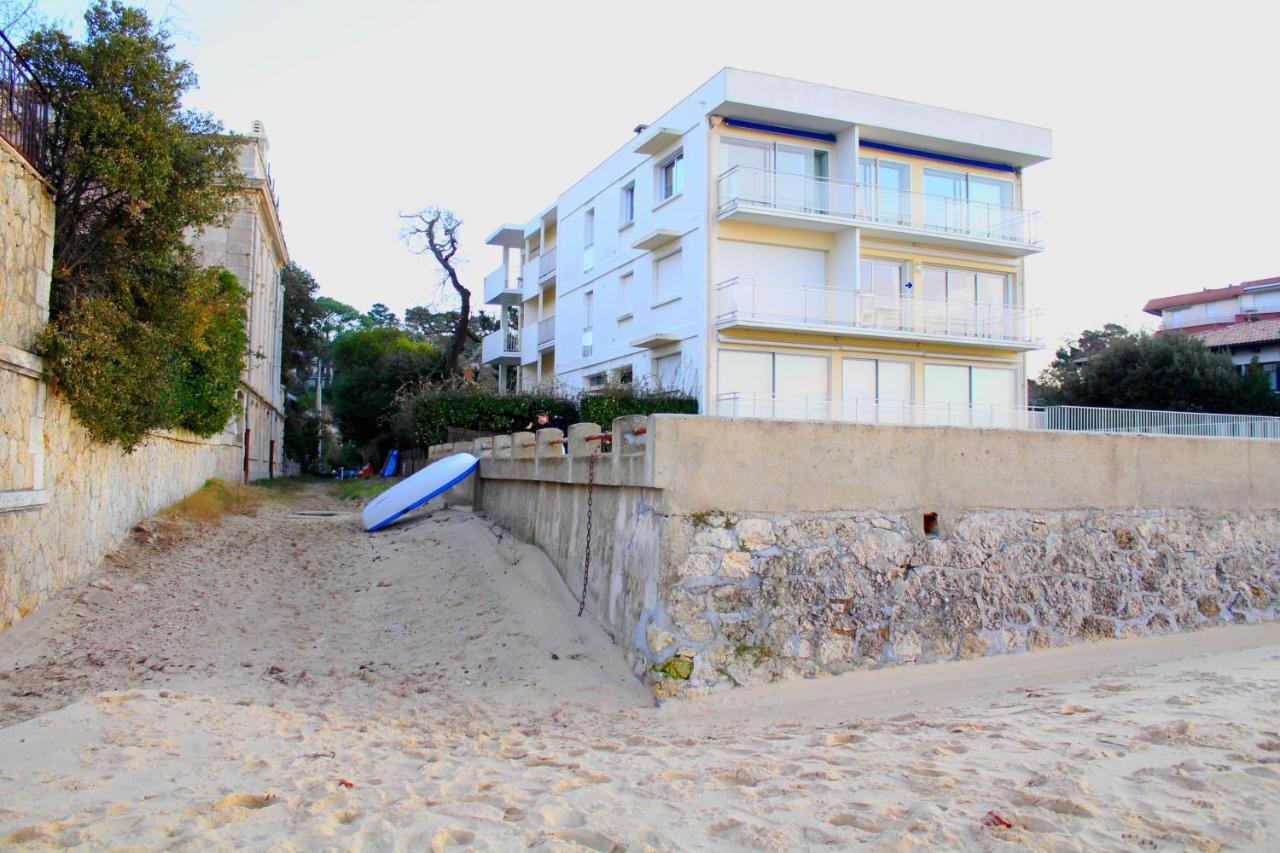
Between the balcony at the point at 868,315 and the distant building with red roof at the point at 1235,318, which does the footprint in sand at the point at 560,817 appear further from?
the distant building with red roof at the point at 1235,318

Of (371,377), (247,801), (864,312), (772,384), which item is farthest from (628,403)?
(371,377)

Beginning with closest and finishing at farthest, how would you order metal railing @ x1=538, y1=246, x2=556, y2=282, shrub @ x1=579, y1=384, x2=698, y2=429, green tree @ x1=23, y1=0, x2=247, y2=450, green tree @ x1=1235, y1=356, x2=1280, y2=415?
green tree @ x1=23, y1=0, x2=247, y2=450
shrub @ x1=579, y1=384, x2=698, y2=429
green tree @ x1=1235, y1=356, x2=1280, y2=415
metal railing @ x1=538, y1=246, x2=556, y2=282

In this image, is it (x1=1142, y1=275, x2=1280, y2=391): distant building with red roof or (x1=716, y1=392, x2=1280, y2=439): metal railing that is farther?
(x1=1142, y1=275, x2=1280, y2=391): distant building with red roof

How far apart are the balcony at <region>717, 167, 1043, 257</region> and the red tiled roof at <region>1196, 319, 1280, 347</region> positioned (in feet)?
56.9

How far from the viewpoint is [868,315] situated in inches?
963

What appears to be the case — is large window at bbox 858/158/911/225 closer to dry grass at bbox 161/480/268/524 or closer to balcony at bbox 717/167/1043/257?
balcony at bbox 717/167/1043/257

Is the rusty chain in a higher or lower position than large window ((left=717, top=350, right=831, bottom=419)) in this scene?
lower

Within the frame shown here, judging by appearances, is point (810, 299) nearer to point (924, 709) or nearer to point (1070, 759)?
point (924, 709)

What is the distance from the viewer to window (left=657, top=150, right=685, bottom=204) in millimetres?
24500

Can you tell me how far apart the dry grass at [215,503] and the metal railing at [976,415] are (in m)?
9.66

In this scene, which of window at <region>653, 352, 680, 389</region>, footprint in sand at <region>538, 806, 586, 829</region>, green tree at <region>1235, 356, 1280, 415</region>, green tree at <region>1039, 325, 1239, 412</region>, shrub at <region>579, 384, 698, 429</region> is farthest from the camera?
green tree at <region>1039, 325, 1239, 412</region>

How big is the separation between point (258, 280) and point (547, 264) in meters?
10.1

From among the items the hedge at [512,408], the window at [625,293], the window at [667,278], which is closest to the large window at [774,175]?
the window at [667,278]

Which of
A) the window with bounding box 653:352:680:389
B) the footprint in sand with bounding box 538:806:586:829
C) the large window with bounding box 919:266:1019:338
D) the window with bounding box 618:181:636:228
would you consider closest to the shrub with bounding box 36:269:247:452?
the footprint in sand with bounding box 538:806:586:829
